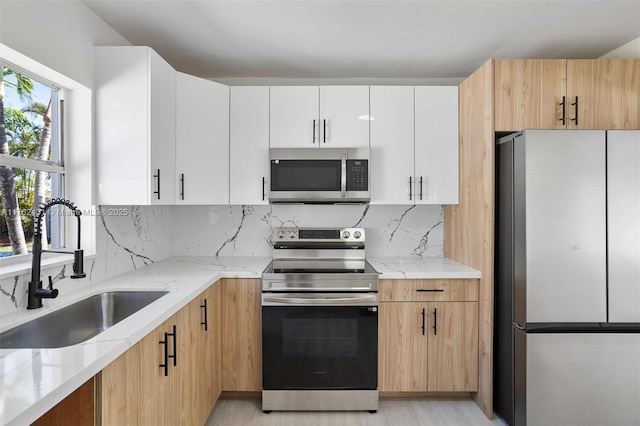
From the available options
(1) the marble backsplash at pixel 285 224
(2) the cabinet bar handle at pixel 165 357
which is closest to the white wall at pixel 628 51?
(1) the marble backsplash at pixel 285 224

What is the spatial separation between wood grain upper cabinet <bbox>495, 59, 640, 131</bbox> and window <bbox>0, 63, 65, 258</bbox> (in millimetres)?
2582

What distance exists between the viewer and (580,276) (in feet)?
6.71

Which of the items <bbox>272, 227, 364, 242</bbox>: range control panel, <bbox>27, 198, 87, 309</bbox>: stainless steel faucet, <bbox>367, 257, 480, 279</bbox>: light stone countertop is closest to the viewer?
<bbox>27, 198, 87, 309</bbox>: stainless steel faucet

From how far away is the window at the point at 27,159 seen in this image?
5.45 feet

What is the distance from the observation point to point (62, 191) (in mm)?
2008

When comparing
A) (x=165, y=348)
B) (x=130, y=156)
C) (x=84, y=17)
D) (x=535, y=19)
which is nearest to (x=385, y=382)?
(x=165, y=348)

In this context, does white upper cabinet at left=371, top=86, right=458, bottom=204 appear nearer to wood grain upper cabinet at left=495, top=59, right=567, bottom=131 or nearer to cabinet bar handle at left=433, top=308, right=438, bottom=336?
wood grain upper cabinet at left=495, top=59, right=567, bottom=131

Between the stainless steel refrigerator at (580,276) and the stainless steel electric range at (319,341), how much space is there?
3.03 feet

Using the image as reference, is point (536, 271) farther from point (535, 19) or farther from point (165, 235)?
point (165, 235)

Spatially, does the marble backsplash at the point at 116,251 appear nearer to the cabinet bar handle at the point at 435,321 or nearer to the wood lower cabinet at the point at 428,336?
the wood lower cabinet at the point at 428,336

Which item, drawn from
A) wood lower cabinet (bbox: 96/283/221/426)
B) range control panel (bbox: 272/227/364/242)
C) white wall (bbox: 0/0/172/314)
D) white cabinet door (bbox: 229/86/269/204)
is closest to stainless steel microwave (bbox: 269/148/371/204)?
white cabinet door (bbox: 229/86/269/204)

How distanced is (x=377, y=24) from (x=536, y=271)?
1716 mm

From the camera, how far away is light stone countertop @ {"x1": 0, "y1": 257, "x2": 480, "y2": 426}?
0.91m

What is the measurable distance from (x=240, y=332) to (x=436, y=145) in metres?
1.97
